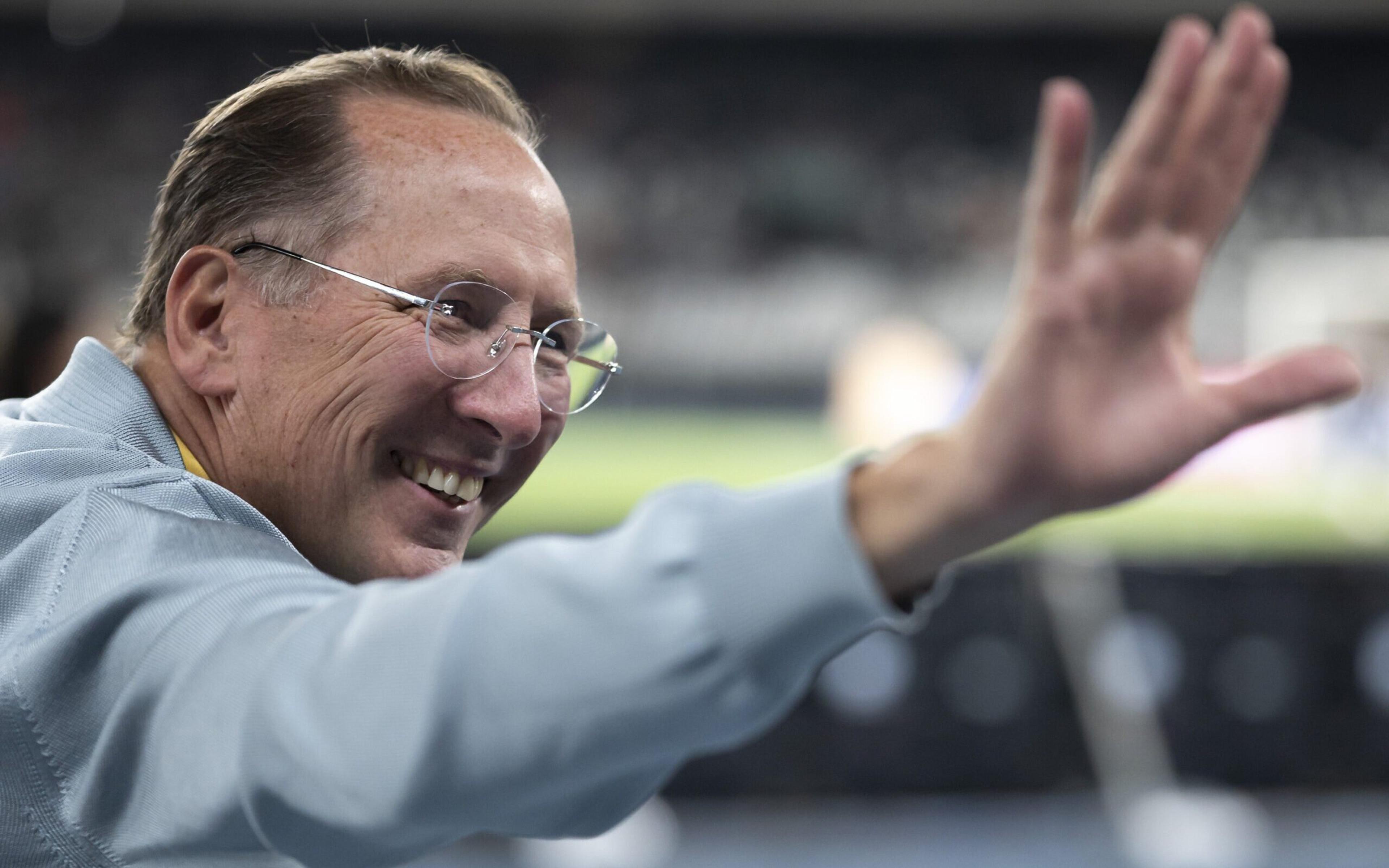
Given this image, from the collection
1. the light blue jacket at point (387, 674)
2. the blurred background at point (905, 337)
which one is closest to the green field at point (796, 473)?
the blurred background at point (905, 337)

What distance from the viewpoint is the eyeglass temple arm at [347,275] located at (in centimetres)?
122

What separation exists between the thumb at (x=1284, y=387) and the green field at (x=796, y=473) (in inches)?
237

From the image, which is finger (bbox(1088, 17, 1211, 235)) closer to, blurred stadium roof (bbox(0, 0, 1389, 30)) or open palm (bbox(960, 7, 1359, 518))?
open palm (bbox(960, 7, 1359, 518))

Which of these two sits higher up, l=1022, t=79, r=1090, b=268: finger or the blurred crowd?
l=1022, t=79, r=1090, b=268: finger

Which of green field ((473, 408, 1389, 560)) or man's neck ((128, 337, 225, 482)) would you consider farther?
green field ((473, 408, 1389, 560))

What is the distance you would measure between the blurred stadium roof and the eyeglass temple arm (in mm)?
8146

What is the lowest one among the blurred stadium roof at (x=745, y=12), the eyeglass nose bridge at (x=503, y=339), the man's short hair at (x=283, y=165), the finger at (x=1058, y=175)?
the blurred stadium roof at (x=745, y=12)

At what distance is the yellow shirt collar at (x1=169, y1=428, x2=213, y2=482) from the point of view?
1236mm

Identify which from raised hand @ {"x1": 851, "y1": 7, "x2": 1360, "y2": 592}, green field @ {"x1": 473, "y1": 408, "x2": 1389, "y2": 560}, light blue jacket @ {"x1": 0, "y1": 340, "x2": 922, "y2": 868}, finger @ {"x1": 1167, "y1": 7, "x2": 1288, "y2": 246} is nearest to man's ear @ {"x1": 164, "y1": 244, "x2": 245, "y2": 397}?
light blue jacket @ {"x1": 0, "y1": 340, "x2": 922, "y2": 868}

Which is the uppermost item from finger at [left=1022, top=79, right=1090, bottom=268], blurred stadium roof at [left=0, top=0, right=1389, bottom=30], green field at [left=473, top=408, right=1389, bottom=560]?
finger at [left=1022, top=79, right=1090, bottom=268]

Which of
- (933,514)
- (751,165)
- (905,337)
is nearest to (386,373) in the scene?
(933,514)

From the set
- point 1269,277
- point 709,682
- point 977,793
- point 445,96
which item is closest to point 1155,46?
point 1269,277

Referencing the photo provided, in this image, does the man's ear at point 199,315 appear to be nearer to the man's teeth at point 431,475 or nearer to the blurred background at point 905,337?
the man's teeth at point 431,475

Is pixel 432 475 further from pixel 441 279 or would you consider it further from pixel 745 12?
pixel 745 12
